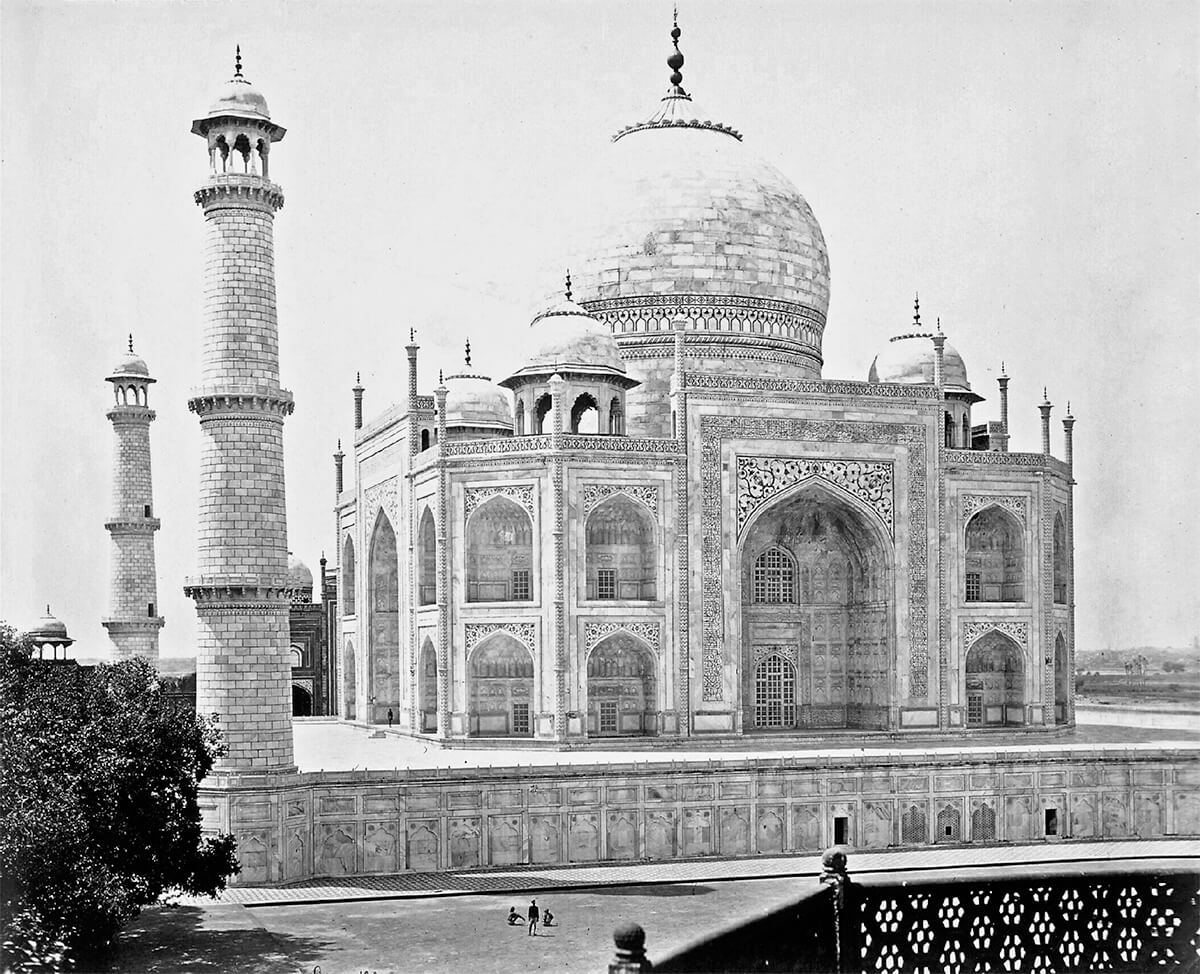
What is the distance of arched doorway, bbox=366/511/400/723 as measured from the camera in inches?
1292

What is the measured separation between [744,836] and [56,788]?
35.5 ft

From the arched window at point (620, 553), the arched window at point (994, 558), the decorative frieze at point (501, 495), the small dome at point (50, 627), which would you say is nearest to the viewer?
the decorative frieze at point (501, 495)

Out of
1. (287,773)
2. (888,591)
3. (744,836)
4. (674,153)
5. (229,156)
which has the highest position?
(674,153)

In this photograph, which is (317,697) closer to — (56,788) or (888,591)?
(888,591)

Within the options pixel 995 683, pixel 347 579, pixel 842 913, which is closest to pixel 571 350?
pixel 347 579

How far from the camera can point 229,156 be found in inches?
795

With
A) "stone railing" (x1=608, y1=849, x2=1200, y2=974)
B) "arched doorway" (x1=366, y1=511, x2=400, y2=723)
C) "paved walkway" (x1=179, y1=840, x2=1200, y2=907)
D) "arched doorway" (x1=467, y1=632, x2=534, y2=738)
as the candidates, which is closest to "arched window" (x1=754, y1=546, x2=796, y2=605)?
"arched doorway" (x1=467, y1=632, x2=534, y2=738)

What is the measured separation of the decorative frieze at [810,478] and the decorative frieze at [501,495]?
145 inches

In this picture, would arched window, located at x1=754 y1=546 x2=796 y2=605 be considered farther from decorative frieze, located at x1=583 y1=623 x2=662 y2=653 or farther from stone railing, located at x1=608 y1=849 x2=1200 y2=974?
stone railing, located at x1=608 y1=849 x2=1200 y2=974

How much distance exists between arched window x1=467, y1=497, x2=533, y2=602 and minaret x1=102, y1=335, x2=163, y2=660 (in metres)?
10.1

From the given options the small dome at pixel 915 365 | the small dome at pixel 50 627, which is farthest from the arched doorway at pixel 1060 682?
the small dome at pixel 50 627

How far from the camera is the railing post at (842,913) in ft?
24.8

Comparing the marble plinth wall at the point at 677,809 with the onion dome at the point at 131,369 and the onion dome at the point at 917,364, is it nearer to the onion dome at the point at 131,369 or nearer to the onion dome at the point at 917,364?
the onion dome at the point at 917,364

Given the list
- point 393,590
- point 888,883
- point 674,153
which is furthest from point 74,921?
point 674,153
